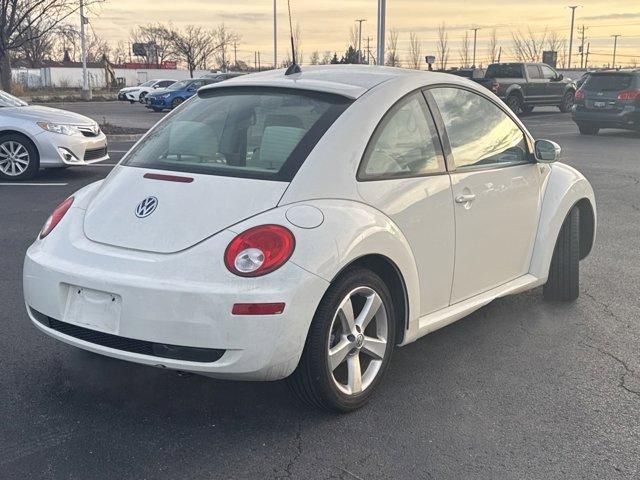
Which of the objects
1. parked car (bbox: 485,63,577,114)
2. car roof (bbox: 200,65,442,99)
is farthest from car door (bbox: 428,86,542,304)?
parked car (bbox: 485,63,577,114)

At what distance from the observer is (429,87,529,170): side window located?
4.05m

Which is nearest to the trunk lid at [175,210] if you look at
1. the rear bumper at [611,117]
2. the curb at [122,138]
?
the curb at [122,138]

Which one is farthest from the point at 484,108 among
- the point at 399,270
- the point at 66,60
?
the point at 66,60

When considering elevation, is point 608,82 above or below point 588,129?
above

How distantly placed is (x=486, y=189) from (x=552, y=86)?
24.4m

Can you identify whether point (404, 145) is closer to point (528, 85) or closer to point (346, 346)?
point (346, 346)

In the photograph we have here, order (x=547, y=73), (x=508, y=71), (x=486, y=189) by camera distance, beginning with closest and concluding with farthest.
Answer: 1. (x=486, y=189)
2. (x=508, y=71)
3. (x=547, y=73)

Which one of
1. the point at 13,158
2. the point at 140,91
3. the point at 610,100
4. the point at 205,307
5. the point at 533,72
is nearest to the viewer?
the point at 205,307

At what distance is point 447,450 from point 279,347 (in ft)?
2.88

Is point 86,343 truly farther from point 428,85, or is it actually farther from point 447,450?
point 428,85

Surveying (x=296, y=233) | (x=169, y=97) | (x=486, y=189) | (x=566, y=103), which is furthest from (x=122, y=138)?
(x=566, y=103)

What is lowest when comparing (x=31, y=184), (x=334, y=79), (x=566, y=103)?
(x=566, y=103)

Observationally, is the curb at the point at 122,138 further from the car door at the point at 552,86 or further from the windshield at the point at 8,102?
the car door at the point at 552,86

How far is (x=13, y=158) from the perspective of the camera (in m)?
10.3
